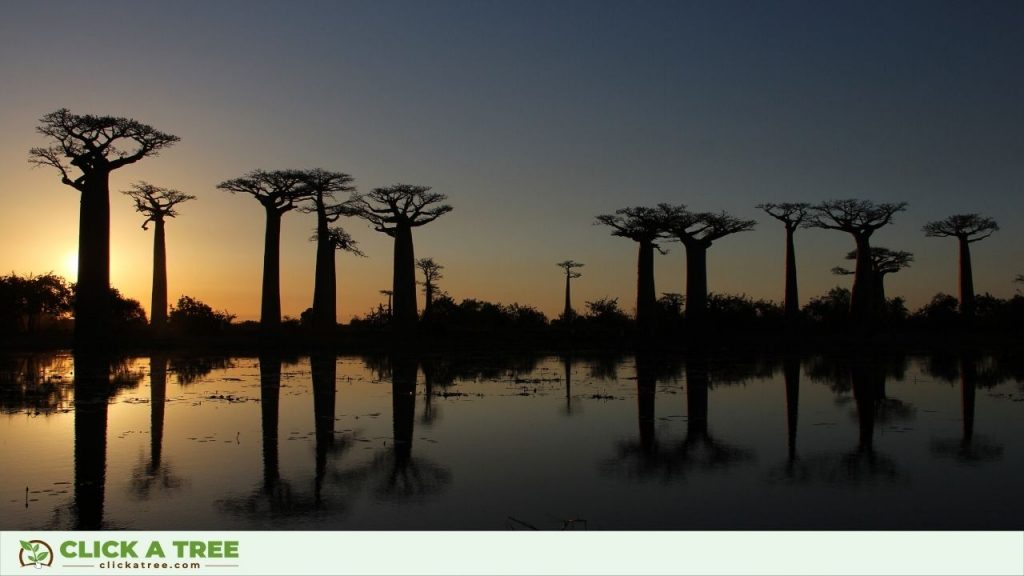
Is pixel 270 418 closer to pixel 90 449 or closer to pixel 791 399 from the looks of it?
pixel 90 449

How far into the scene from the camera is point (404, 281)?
41.9 meters

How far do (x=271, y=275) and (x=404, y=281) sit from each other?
19.8 feet

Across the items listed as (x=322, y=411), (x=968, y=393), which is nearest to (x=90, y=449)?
(x=322, y=411)

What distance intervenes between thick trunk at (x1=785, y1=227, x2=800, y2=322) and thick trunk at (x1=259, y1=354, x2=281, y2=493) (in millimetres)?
31507

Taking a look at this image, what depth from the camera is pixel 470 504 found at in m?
7.25

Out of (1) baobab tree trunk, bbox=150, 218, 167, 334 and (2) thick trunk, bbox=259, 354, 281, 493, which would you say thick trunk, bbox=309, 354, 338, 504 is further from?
(1) baobab tree trunk, bbox=150, 218, 167, 334

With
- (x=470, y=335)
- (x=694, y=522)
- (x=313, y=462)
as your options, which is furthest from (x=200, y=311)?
(x=694, y=522)

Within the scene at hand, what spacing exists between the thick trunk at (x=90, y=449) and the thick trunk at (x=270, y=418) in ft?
4.62

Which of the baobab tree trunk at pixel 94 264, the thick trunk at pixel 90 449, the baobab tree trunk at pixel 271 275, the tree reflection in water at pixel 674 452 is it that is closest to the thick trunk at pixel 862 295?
the baobab tree trunk at pixel 271 275

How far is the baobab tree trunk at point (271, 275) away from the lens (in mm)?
39156

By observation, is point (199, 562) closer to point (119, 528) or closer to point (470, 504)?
point (119, 528)

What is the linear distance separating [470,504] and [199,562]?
2252mm

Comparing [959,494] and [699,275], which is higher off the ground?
[699,275]

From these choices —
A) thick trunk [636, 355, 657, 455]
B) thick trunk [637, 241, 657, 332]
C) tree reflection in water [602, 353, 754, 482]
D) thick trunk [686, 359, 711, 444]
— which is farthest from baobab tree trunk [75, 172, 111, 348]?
thick trunk [637, 241, 657, 332]
